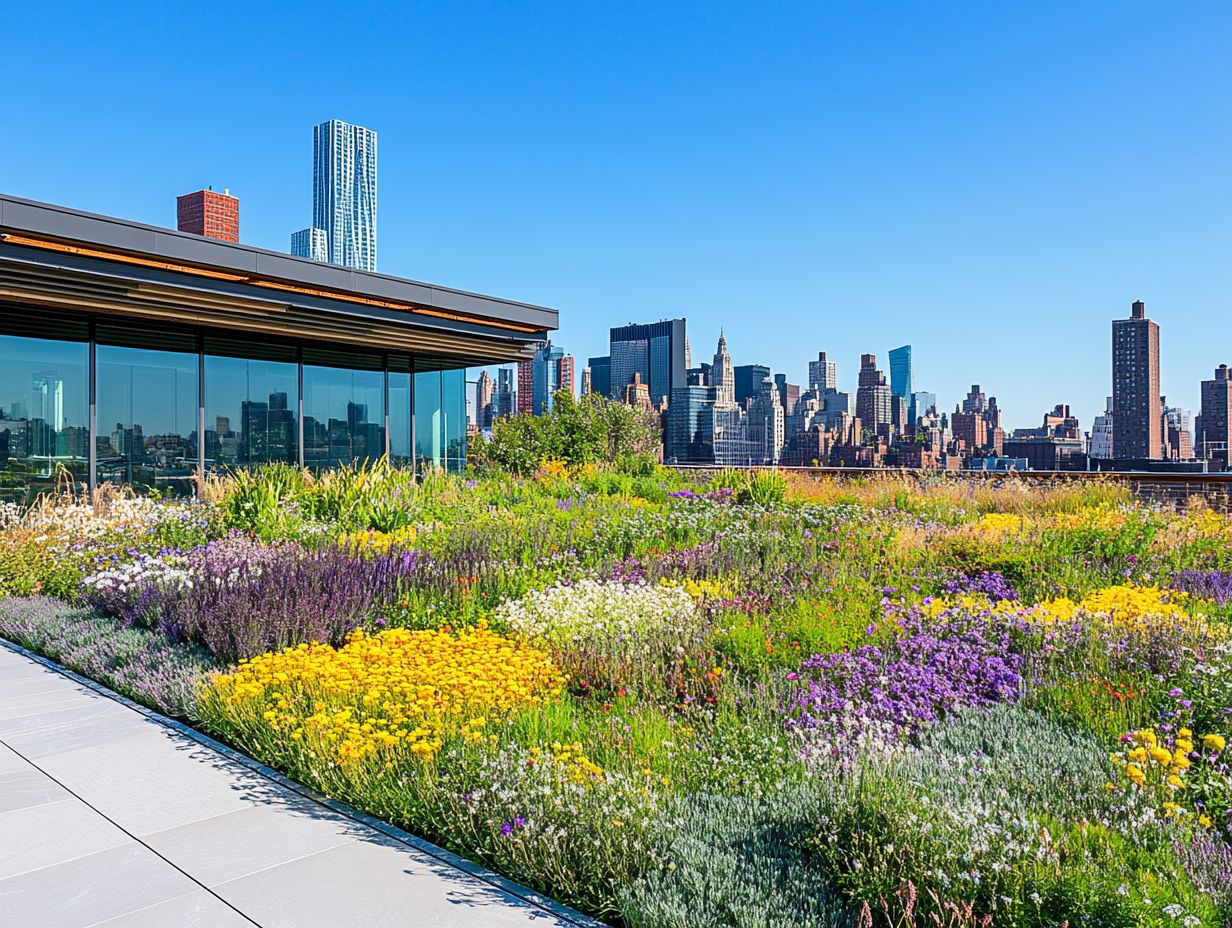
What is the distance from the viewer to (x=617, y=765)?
3.06 meters

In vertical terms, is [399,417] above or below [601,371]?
below

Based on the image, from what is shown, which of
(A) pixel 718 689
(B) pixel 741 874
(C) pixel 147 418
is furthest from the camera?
(C) pixel 147 418

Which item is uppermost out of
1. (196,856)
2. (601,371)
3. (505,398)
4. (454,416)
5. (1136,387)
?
(601,371)

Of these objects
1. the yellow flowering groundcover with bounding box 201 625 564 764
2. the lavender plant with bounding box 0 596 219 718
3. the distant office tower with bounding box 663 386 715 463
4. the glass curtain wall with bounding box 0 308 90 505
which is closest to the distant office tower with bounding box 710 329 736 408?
the distant office tower with bounding box 663 386 715 463

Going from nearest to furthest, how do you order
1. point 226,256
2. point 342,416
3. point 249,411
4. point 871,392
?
point 226,256
point 249,411
point 342,416
point 871,392

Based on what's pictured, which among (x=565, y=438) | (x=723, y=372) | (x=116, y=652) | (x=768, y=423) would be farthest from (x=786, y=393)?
(x=116, y=652)

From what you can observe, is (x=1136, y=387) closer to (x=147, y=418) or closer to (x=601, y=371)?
(x=147, y=418)

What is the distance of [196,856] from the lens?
2.74m

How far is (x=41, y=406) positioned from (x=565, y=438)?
8886 millimetres

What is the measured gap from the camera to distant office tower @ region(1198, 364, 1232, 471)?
61031 millimetres

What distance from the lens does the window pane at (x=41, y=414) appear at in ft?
34.0

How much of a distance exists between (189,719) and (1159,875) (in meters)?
4.13

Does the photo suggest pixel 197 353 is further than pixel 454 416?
No

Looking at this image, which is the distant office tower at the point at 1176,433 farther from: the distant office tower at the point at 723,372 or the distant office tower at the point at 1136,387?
the distant office tower at the point at 723,372
